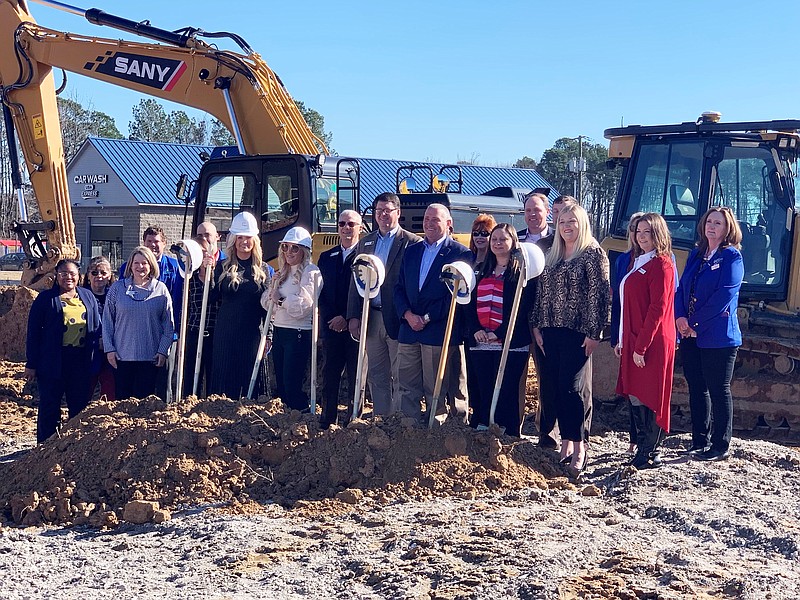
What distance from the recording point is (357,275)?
7.44m

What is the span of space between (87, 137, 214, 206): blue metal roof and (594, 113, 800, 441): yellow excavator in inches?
1167

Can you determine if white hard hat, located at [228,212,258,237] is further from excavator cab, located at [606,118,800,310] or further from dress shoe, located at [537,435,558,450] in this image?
excavator cab, located at [606,118,800,310]

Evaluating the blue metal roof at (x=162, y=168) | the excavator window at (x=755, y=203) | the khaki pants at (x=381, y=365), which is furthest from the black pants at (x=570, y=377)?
the blue metal roof at (x=162, y=168)

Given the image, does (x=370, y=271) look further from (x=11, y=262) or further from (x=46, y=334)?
(x=11, y=262)

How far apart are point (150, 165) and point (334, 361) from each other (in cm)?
3298

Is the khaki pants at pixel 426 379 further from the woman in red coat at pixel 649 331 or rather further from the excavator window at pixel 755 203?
the excavator window at pixel 755 203

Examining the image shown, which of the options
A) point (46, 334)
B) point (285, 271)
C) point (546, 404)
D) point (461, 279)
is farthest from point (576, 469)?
point (46, 334)

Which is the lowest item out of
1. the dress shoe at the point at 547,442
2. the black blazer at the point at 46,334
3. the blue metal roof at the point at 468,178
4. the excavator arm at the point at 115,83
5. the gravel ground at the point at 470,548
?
the gravel ground at the point at 470,548

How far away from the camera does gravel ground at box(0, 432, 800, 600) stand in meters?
5.10

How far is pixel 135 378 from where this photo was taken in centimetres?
841

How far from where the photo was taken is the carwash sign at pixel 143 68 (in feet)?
42.1

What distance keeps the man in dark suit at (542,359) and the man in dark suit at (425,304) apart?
2.09 feet

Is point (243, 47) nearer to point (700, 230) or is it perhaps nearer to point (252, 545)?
point (700, 230)

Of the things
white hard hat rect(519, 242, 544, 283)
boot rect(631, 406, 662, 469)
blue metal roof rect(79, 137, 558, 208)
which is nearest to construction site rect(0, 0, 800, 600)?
boot rect(631, 406, 662, 469)
